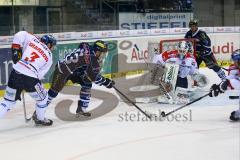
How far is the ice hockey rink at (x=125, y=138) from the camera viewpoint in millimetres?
5664

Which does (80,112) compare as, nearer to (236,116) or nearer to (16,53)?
(16,53)

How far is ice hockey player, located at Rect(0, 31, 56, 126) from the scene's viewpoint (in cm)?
676

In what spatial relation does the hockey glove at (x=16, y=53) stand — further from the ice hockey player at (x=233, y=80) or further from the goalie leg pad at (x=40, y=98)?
the ice hockey player at (x=233, y=80)

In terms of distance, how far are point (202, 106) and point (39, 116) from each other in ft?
8.61

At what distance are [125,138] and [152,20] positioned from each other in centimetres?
853

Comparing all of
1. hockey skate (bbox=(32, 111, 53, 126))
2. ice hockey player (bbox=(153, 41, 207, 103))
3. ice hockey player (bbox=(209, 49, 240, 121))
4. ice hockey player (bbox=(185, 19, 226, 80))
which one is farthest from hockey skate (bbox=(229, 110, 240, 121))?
ice hockey player (bbox=(185, 19, 226, 80))

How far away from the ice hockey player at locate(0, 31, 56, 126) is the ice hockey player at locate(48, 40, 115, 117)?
0.53 meters

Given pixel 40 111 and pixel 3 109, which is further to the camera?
pixel 40 111

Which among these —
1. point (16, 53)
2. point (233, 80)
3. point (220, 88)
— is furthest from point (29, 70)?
point (233, 80)

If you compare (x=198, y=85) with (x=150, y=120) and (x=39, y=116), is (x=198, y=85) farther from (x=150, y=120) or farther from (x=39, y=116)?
(x=39, y=116)

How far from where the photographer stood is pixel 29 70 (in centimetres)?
676

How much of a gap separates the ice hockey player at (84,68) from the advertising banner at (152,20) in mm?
6018

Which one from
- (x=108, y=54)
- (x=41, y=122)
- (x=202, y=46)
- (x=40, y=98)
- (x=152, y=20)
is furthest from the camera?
(x=152, y=20)

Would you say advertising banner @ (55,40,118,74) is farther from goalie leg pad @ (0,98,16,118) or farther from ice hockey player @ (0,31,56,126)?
goalie leg pad @ (0,98,16,118)
